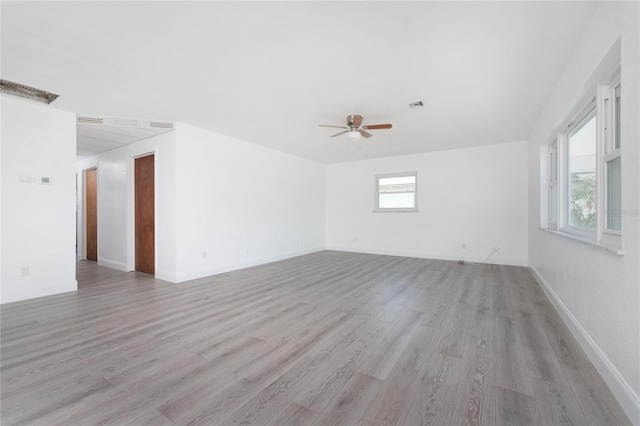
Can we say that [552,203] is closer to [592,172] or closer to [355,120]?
[592,172]

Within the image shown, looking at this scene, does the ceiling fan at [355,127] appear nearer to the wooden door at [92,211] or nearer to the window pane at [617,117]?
the window pane at [617,117]

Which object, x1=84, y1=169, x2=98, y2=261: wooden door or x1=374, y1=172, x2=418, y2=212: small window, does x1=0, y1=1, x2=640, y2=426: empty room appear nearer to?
x1=84, y1=169, x2=98, y2=261: wooden door

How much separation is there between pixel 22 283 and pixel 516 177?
28.4 feet

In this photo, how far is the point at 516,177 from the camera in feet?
18.4

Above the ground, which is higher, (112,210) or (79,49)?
(79,49)

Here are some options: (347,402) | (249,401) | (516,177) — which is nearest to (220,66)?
(249,401)

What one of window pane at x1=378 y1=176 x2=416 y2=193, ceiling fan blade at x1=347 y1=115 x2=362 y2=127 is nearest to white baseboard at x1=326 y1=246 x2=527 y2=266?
window pane at x1=378 y1=176 x2=416 y2=193

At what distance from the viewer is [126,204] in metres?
5.27

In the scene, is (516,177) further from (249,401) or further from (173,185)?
(173,185)

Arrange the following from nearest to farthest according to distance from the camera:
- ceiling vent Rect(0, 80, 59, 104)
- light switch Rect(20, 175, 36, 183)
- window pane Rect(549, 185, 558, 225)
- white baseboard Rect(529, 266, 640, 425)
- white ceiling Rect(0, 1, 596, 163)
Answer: white baseboard Rect(529, 266, 640, 425)
white ceiling Rect(0, 1, 596, 163)
ceiling vent Rect(0, 80, 59, 104)
light switch Rect(20, 175, 36, 183)
window pane Rect(549, 185, 558, 225)

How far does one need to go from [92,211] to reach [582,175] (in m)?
9.17

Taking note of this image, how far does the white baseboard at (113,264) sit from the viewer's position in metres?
5.30

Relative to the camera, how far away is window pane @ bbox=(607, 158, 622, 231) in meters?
1.86

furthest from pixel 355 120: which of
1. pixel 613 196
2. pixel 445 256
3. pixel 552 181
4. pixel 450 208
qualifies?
pixel 445 256
